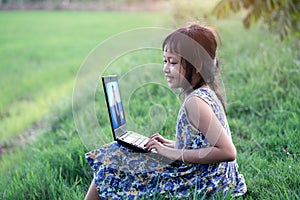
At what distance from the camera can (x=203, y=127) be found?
1.87 metres

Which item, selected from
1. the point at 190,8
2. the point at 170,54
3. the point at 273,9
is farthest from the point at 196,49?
the point at 190,8

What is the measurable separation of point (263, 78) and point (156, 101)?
1099 millimetres

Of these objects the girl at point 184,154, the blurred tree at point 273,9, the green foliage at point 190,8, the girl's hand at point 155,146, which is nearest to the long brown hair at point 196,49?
the girl at point 184,154

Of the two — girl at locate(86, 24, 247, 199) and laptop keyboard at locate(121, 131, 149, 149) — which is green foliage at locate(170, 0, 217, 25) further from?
girl at locate(86, 24, 247, 199)

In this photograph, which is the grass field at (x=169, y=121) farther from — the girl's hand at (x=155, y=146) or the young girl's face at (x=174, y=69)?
the girl's hand at (x=155, y=146)

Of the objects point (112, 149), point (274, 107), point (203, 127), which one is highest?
point (203, 127)

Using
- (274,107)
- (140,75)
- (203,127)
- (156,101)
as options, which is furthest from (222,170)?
(140,75)

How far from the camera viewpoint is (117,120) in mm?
2236

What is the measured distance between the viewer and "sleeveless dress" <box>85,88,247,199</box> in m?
2.01

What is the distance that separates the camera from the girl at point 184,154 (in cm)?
194

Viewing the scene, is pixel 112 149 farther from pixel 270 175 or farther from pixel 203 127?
pixel 270 175

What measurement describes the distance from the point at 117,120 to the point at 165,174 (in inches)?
16.5

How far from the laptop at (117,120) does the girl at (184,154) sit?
5 cm

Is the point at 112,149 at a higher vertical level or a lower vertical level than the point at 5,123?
higher
